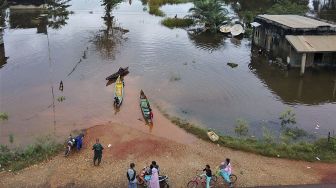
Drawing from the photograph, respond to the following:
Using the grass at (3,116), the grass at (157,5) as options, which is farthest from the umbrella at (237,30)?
the grass at (3,116)

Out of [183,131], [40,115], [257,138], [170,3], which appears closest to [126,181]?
[183,131]

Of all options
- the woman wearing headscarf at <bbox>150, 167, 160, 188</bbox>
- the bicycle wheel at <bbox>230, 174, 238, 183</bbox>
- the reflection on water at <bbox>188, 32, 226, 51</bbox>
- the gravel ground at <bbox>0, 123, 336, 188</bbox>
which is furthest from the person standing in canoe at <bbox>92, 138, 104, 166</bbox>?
the reflection on water at <bbox>188, 32, 226, 51</bbox>

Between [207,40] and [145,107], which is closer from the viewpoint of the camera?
[145,107]

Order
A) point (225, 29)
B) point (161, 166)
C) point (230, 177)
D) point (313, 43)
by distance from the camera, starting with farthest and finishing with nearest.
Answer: point (225, 29), point (313, 43), point (161, 166), point (230, 177)

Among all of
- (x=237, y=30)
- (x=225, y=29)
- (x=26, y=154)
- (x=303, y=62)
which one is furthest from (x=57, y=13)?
(x=26, y=154)

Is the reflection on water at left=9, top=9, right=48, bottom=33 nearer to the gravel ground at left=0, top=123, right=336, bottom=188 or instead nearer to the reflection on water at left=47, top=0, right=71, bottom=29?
the reflection on water at left=47, top=0, right=71, bottom=29

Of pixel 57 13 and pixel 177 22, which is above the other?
pixel 57 13

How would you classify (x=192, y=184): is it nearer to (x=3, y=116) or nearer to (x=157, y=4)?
(x=3, y=116)
